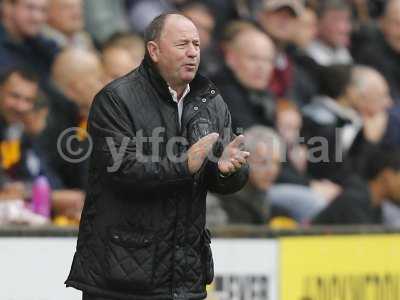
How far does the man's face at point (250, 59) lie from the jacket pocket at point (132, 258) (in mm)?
4989

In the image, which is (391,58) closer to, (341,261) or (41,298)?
(341,261)

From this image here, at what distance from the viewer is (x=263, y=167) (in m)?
9.09

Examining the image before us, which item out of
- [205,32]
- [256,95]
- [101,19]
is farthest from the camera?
[205,32]

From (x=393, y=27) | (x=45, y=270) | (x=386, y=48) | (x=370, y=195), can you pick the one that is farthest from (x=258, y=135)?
(x=393, y=27)

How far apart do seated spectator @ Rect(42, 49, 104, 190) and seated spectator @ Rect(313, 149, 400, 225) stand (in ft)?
6.89

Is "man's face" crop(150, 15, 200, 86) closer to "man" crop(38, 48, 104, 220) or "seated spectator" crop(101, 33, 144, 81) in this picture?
"man" crop(38, 48, 104, 220)

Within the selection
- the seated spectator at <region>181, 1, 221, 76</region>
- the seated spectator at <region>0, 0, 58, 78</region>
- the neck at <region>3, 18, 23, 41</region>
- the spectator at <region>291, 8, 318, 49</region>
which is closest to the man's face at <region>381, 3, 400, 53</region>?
the spectator at <region>291, 8, 318, 49</region>

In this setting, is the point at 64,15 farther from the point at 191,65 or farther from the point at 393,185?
the point at 191,65

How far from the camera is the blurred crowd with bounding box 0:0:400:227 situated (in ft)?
27.0

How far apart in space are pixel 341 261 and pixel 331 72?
2.67 meters

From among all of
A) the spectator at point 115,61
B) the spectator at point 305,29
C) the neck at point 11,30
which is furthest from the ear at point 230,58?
the neck at point 11,30

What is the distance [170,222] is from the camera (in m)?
4.79

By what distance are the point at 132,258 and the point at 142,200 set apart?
0.24 m

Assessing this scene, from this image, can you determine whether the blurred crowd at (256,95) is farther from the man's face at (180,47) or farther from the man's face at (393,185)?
the man's face at (180,47)
